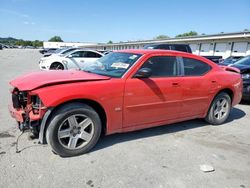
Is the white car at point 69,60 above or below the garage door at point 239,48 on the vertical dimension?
below

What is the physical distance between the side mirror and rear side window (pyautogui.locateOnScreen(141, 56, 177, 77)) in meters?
0.17

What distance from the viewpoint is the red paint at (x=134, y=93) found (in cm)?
Answer: 326

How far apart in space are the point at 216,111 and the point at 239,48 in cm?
2242

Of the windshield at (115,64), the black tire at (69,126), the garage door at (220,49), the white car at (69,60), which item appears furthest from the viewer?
the garage door at (220,49)

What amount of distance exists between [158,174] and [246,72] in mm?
5659

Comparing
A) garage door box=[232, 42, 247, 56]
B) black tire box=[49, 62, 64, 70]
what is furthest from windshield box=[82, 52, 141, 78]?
garage door box=[232, 42, 247, 56]

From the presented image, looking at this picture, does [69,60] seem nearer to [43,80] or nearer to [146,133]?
[146,133]

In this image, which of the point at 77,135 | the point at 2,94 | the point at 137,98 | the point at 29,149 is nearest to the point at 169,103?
the point at 137,98

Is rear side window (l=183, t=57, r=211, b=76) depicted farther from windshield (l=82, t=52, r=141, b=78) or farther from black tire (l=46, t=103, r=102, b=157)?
black tire (l=46, t=103, r=102, b=157)

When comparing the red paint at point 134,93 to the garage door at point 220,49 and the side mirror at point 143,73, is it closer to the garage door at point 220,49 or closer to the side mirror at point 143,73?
the side mirror at point 143,73

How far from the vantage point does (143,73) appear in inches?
147

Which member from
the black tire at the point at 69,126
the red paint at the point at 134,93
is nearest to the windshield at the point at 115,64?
the red paint at the point at 134,93

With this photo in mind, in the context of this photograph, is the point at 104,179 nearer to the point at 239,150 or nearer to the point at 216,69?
the point at 239,150

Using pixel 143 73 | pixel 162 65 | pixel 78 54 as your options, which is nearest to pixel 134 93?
pixel 143 73
